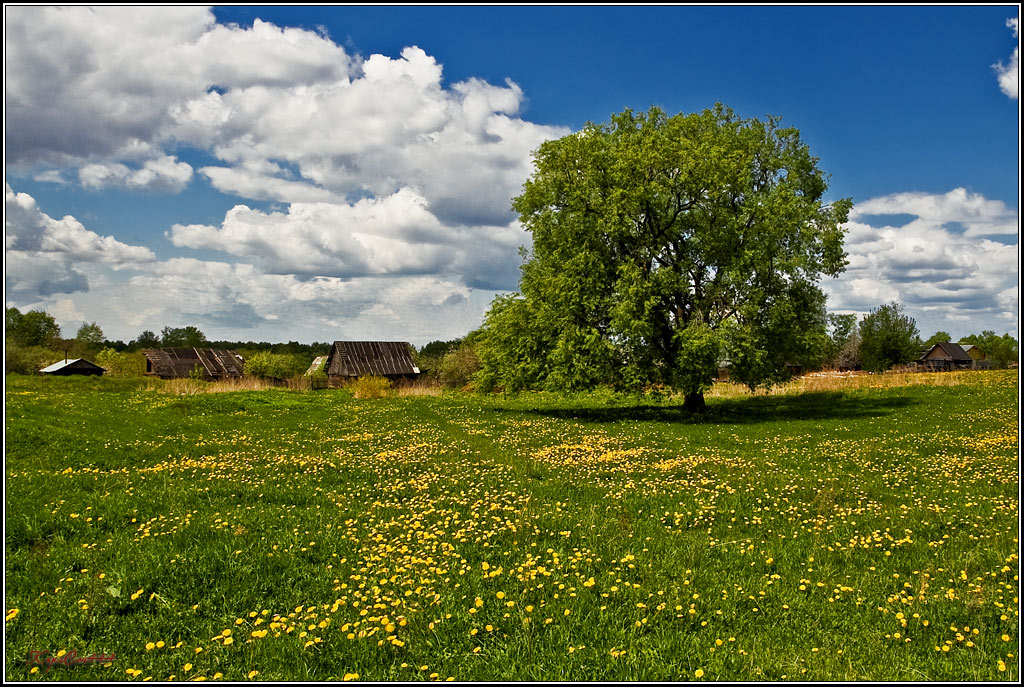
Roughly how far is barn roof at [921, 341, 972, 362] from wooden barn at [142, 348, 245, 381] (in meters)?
133

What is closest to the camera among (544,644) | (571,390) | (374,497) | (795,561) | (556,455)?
(544,644)

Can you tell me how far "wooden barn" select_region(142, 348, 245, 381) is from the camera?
9081 centimetres

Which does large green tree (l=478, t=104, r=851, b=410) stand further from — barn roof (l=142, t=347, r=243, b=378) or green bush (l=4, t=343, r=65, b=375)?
barn roof (l=142, t=347, r=243, b=378)

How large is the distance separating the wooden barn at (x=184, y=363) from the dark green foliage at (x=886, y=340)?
99498mm

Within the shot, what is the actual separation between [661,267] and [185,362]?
85.6 m

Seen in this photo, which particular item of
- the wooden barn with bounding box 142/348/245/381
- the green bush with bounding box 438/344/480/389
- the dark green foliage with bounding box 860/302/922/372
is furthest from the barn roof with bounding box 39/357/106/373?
the dark green foliage with bounding box 860/302/922/372

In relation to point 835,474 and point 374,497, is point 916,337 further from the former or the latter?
point 374,497

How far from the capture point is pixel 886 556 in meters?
9.45

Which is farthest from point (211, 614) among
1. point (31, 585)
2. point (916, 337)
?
point (916, 337)

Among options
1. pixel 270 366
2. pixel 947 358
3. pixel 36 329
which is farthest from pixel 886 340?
pixel 36 329

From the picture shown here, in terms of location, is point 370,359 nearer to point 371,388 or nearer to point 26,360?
point 371,388

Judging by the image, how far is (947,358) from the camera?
117438 mm

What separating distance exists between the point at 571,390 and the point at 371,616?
2418cm

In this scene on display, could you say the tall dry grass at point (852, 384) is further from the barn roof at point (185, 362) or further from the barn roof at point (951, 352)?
the barn roof at point (951, 352)
